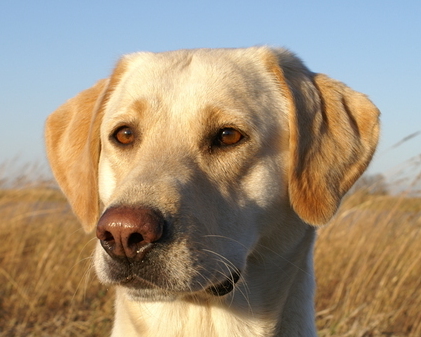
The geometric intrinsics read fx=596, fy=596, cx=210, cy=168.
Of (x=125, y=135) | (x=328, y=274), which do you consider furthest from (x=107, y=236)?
(x=328, y=274)

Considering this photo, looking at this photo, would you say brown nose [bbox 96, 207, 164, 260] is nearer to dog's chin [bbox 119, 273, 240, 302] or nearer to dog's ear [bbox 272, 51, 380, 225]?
dog's chin [bbox 119, 273, 240, 302]

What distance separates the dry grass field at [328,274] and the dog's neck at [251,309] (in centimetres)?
246

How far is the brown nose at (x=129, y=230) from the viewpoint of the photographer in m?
2.12

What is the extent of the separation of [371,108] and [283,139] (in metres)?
0.56

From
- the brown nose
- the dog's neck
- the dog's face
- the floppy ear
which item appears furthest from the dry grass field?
the brown nose

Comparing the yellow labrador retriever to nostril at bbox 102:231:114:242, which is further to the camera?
the yellow labrador retriever

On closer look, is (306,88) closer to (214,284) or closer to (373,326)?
(214,284)

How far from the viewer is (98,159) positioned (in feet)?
10.5

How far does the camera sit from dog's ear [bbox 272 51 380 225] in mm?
2855

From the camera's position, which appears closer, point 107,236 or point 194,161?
point 107,236

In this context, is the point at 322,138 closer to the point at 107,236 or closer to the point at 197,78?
the point at 197,78

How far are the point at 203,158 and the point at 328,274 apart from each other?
3.75 m

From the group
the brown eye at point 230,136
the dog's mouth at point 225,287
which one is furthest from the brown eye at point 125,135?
the dog's mouth at point 225,287

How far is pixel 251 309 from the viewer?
9.58 feet
